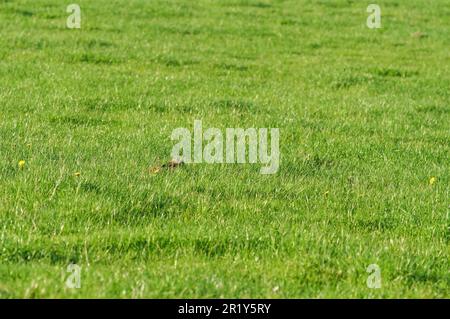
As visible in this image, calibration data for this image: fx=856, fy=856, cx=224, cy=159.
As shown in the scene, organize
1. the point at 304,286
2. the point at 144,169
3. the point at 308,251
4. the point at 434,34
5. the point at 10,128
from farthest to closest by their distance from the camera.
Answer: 1. the point at 434,34
2. the point at 10,128
3. the point at 144,169
4. the point at 308,251
5. the point at 304,286

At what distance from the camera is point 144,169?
10.1 meters

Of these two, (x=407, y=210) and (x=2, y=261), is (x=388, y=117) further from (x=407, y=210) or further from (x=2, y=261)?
(x=2, y=261)

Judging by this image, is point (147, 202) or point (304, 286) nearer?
point (304, 286)

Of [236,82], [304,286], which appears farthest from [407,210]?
[236,82]

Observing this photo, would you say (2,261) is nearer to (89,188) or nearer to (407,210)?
(89,188)

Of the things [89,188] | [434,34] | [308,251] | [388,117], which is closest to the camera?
[308,251]

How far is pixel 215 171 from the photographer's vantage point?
10.3m

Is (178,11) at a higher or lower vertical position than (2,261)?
higher

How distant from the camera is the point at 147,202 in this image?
877cm

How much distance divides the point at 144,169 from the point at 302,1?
20123mm

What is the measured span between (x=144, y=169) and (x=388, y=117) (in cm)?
582

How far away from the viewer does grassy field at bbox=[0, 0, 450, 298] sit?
718 centimetres

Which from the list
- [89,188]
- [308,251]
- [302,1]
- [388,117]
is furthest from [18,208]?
[302,1]

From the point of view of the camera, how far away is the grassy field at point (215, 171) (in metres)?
7.18
